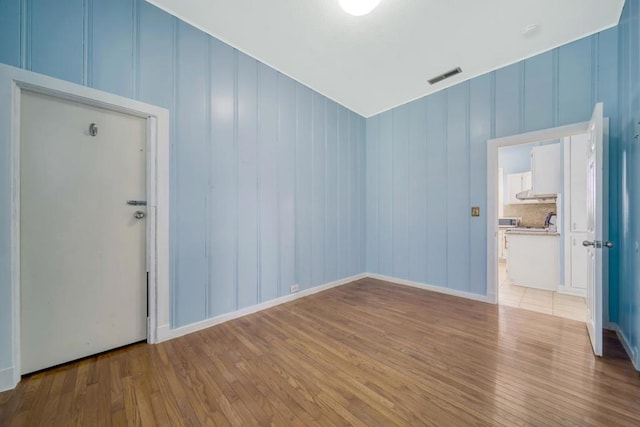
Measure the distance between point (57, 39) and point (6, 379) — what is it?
245 cm

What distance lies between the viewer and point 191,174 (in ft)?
8.07

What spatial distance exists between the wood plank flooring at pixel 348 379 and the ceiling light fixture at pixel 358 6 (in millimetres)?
3046

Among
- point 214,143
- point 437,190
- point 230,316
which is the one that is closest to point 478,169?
point 437,190

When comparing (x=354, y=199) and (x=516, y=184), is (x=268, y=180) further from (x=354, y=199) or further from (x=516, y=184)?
(x=516, y=184)

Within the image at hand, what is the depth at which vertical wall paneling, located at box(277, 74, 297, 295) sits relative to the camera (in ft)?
10.8

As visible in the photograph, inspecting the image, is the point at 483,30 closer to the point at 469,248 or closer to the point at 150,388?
the point at 469,248

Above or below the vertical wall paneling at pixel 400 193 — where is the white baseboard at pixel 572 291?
below

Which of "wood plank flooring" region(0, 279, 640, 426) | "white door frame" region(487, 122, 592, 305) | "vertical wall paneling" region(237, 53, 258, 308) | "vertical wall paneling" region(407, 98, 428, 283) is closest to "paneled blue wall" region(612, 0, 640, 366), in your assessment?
"wood plank flooring" region(0, 279, 640, 426)

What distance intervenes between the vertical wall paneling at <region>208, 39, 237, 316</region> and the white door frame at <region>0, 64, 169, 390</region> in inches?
17.7

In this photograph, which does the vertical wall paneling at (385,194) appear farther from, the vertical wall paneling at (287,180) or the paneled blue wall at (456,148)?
the vertical wall paneling at (287,180)

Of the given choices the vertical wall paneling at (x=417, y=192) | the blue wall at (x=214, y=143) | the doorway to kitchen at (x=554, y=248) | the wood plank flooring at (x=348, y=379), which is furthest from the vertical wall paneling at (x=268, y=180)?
the doorway to kitchen at (x=554, y=248)

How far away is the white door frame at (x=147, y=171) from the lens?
1.64 metres

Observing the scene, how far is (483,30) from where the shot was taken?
8.25 ft

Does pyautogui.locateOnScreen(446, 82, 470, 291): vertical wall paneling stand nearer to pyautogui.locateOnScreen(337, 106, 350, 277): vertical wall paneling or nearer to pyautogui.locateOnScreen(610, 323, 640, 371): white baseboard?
pyautogui.locateOnScreen(610, 323, 640, 371): white baseboard
